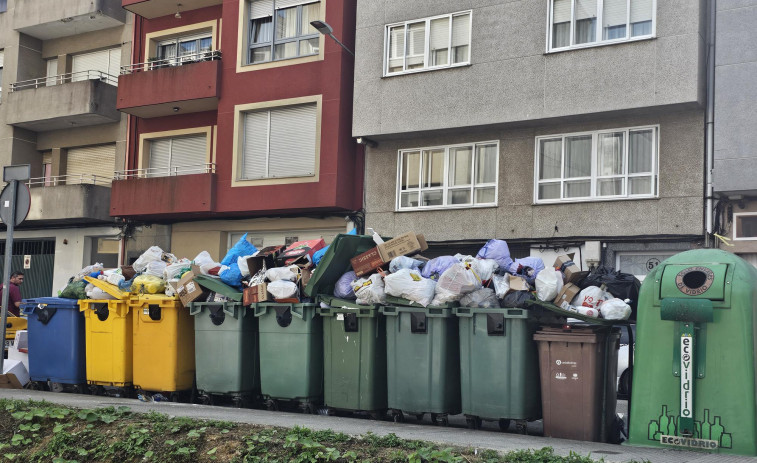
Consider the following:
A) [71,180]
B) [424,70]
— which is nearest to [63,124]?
[71,180]

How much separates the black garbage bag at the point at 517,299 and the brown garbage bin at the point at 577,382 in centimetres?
42

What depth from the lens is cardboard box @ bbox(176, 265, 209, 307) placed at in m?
10.7

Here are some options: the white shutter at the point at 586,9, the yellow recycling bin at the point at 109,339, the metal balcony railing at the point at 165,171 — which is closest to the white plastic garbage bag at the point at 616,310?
the yellow recycling bin at the point at 109,339

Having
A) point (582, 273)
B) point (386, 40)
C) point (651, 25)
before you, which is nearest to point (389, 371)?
point (582, 273)

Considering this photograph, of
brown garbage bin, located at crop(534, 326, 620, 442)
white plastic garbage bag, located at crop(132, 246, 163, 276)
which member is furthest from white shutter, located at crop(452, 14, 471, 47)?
brown garbage bin, located at crop(534, 326, 620, 442)

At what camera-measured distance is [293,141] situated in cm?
2089

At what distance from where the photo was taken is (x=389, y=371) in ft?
30.5

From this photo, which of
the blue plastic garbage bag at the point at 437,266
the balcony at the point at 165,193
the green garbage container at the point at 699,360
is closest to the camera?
the green garbage container at the point at 699,360

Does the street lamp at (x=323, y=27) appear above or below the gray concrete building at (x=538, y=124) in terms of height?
above

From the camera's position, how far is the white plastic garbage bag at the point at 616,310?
8.26 metres

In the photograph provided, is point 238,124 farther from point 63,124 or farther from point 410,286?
point 410,286

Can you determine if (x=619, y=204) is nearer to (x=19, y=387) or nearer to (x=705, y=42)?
(x=705, y=42)

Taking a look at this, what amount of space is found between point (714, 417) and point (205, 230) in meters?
17.5

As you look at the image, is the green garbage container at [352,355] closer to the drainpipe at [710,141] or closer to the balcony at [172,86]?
the drainpipe at [710,141]
